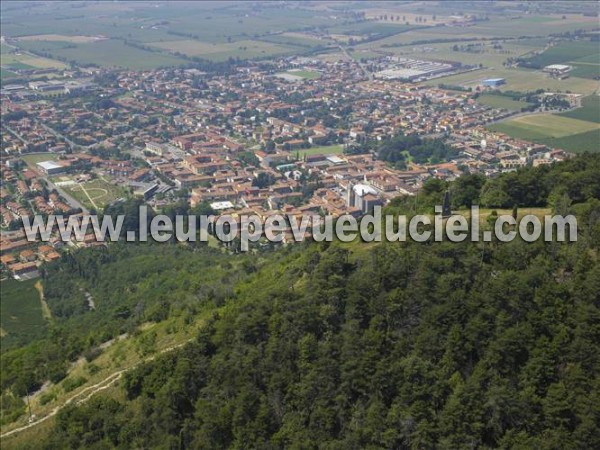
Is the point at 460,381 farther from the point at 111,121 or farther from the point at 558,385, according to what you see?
the point at 111,121

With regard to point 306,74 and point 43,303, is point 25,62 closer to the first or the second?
point 306,74

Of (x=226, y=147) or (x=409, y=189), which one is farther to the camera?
(x=226, y=147)

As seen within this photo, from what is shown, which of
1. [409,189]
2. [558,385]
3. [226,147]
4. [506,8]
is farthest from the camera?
[506,8]

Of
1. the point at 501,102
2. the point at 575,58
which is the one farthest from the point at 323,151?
the point at 575,58

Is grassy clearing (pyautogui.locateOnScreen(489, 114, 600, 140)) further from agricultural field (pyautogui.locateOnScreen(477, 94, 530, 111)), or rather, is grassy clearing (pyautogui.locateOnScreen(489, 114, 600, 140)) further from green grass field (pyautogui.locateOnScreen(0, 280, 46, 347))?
green grass field (pyautogui.locateOnScreen(0, 280, 46, 347))

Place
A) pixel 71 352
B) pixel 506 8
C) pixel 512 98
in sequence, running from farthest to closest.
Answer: pixel 506 8 → pixel 512 98 → pixel 71 352

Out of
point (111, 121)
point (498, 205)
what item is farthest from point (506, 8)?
point (498, 205)

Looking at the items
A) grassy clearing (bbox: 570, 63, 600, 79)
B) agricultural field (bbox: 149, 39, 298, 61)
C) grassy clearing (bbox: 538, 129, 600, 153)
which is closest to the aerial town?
grassy clearing (bbox: 538, 129, 600, 153)

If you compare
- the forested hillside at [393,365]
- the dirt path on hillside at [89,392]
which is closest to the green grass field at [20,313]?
the dirt path on hillside at [89,392]
